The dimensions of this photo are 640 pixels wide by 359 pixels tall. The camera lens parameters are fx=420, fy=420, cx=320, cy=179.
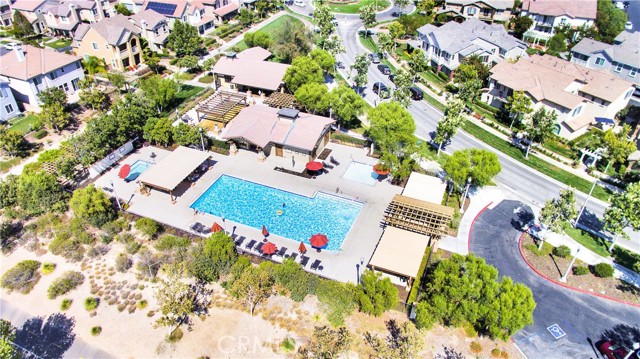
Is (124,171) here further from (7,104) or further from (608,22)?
(608,22)

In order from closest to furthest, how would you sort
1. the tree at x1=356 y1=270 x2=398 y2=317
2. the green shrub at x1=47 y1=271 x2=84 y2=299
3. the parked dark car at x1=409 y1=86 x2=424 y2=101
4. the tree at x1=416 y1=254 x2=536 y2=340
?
the tree at x1=416 y1=254 x2=536 y2=340, the tree at x1=356 y1=270 x2=398 y2=317, the green shrub at x1=47 y1=271 x2=84 y2=299, the parked dark car at x1=409 y1=86 x2=424 y2=101

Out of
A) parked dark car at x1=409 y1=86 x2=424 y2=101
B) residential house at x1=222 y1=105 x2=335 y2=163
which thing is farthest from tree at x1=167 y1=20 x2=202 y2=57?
parked dark car at x1=409 y1=86 x2=424 y2=101

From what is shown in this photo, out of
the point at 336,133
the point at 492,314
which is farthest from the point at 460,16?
the point at 492,314

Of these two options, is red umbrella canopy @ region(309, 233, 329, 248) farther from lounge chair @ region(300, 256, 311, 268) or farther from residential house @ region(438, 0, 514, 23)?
residential house @ region(438, 0, 514, 23)

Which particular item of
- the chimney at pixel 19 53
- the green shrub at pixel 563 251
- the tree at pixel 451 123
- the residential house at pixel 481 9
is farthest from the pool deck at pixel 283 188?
the residential house at pixel 481 9

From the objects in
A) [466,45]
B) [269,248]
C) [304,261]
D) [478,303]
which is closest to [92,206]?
[269,248]
